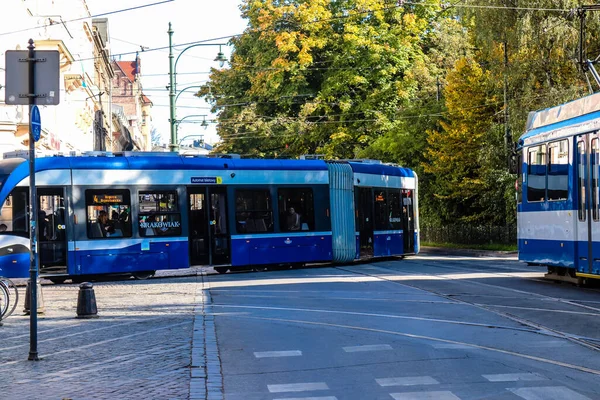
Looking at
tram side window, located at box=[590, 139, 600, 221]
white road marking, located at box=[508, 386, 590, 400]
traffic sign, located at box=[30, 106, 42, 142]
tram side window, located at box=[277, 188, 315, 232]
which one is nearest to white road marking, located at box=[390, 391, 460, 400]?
white road marking, located at box=[508, 386, 590, 400]

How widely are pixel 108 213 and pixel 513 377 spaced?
18008 millimetres

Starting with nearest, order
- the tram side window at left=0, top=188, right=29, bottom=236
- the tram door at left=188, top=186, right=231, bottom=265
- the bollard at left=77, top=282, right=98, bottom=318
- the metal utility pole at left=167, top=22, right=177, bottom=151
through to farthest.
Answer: the bollard at left=77, top=282, right=98, bottom=318 < the tram side window at left=0, top=188, right=29, bottom=236 < the tram door at left=188, top=186, right=231, bottom=265 < the metal utility pole at left=167, top=22, right=177, bottom=151

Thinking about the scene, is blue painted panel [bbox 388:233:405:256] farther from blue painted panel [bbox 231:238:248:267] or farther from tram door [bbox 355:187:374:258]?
blue painted panel [bbox 231:238:248:267]

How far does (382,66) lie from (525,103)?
16.3 metres

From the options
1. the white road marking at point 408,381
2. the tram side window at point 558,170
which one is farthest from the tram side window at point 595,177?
the white road marking at point 408,381

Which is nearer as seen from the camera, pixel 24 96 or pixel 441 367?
pixel 441 367

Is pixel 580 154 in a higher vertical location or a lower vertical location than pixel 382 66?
lower

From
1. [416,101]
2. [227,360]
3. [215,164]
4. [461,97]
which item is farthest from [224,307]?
[416,101]

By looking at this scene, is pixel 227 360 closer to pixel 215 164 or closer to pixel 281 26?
pixel 215 164

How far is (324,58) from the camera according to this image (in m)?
50.2

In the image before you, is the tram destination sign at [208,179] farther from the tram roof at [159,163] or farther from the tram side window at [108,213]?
the tram side window at [108,213]

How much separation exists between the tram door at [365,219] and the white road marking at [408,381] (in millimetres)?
22069

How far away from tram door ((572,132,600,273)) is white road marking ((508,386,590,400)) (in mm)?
10322

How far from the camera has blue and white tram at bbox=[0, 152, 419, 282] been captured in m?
24.8
